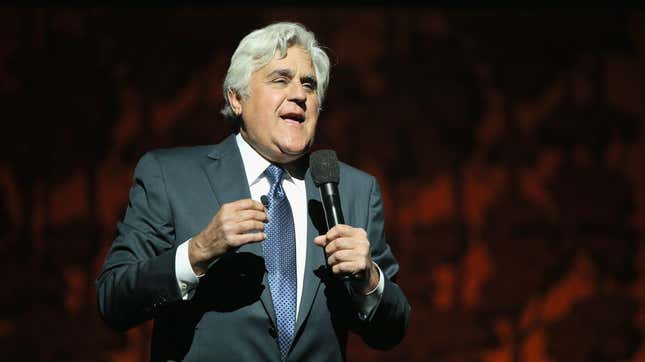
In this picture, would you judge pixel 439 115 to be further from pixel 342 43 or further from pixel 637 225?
pixel 637 225

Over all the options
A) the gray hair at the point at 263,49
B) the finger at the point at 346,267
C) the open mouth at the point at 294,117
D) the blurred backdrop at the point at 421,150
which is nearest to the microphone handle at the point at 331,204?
the finger at the point at 346,267

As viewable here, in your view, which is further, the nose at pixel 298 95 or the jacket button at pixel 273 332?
the nose at pixel 298 95

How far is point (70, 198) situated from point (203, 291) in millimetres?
2277

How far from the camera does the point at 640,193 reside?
149 inches

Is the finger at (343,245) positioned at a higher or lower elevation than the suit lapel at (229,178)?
lower

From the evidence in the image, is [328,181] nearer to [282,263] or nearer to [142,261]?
[282,263]

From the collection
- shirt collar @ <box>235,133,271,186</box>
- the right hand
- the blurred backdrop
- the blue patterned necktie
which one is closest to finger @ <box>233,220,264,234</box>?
the right hand

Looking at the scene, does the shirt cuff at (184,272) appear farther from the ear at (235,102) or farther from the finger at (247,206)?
the ear at (235,102)

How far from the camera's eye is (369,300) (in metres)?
1.49

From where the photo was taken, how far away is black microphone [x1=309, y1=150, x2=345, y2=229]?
1435 mm

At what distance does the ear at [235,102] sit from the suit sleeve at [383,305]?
0.35m

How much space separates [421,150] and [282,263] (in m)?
2.27

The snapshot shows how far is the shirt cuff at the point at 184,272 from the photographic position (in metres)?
1.37

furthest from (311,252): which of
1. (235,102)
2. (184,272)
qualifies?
(235,102)
